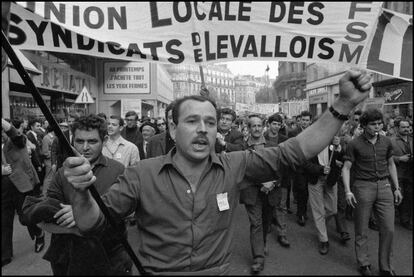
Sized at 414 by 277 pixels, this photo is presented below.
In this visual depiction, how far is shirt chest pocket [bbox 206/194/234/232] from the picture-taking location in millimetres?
1577

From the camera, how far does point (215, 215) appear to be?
1.59m

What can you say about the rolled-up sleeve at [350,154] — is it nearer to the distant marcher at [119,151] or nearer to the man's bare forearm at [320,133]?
the distant marcher at [119,151]

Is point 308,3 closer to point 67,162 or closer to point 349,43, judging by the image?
point 349,43

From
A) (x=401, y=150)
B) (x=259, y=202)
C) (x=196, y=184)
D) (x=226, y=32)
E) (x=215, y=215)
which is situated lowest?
(x=259, y=202)

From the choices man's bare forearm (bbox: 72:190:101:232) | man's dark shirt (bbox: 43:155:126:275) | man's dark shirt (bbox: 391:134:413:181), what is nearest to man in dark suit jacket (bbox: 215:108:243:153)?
man's dark shirt (bbox: 391:134:413:181)

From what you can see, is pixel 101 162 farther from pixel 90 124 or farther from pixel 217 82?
pixel 217 82

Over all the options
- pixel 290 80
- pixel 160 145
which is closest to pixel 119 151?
pixel 160 145

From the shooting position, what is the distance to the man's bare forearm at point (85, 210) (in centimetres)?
128

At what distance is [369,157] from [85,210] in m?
3.70

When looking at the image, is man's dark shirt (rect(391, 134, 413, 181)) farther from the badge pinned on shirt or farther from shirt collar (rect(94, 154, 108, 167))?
the badge pinned on shirt

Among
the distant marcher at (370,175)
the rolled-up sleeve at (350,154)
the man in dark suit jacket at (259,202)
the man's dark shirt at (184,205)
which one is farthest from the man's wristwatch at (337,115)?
the rolled-up sleeve at (350,154)

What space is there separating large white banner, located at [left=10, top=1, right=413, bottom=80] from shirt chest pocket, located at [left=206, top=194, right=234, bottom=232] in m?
1.52

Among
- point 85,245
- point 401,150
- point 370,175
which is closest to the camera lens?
point 85,245

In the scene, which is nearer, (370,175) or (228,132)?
(370,175)
